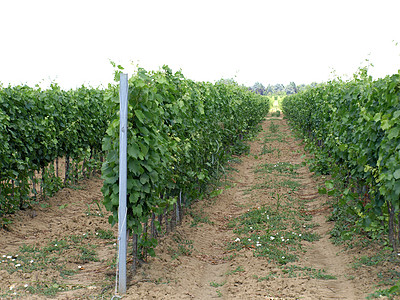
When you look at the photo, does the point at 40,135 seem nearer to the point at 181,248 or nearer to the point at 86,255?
the point at 86,255

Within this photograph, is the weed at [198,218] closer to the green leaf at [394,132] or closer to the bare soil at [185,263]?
the bare soil at [185,263]

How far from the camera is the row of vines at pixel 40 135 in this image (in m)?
7.14

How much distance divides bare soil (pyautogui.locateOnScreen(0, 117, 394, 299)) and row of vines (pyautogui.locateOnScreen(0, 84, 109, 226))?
0.52 m

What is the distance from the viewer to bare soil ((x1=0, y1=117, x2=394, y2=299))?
453cm

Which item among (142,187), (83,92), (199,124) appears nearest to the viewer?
(142,187)

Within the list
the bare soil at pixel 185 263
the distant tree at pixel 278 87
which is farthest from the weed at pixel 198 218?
the distant tree at pixel 278 87

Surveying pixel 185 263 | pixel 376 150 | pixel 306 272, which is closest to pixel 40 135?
pixel 185 263

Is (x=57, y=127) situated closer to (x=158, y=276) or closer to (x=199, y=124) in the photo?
(x=199, y=124)

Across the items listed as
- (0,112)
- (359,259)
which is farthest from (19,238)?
(359,259)

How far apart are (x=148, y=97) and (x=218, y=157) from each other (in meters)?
5.23

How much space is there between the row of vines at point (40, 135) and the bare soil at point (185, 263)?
518 millimetres

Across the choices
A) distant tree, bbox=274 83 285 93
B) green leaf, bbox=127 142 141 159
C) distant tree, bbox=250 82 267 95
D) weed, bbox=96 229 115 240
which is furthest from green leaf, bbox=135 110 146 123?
distant tree, bbox=274 83 285 93

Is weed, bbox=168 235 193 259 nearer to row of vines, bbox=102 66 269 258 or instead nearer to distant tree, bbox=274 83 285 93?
row of vines, bbox=102 66 269 258

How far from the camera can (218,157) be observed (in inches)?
377
